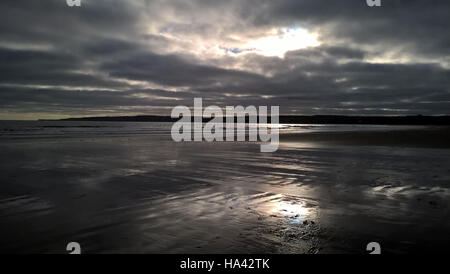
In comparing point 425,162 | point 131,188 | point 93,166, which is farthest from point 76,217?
point 425,162

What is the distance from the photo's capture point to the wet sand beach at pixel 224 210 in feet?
15.5

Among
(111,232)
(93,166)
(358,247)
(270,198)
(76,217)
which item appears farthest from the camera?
(93,166)

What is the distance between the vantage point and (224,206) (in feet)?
22.2

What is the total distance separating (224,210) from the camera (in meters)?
6.47

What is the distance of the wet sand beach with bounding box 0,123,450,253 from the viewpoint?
4711mm

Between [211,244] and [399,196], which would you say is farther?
[399,196]

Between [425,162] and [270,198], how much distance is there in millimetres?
10616

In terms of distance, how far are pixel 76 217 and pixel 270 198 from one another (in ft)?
15.0
